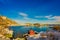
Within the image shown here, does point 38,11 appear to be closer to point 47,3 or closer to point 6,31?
point 47,3

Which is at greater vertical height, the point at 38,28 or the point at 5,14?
the point at 5,14

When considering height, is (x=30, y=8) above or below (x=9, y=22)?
above

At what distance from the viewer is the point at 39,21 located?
147 centimetres

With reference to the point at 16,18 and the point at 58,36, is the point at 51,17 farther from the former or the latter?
the point at 16,18

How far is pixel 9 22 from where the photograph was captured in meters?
1.49

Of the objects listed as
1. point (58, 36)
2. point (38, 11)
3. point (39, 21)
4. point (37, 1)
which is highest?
point (37, 1)

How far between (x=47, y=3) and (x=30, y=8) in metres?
0.18

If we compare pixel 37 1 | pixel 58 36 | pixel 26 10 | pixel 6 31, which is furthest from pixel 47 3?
pixel 6 31

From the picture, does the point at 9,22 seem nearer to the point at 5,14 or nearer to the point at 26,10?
the point at 5,14

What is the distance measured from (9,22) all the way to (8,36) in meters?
0.15

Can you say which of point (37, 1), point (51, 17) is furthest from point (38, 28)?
point (37, 1)

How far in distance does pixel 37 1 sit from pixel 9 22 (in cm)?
37

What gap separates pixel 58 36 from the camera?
4.66 feet

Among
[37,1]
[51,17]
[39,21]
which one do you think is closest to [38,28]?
[39,21]
